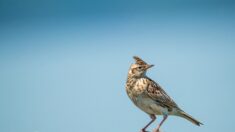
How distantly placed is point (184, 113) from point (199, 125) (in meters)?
0.56

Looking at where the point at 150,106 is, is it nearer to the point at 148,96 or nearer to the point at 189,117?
the point at 148,96

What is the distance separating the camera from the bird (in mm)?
28828

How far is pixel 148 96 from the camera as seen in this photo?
28.9 metres

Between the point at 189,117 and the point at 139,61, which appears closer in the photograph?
the point at 139,61

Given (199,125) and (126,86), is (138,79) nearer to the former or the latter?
(126,86)

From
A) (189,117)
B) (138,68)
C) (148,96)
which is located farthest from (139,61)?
(189,117)

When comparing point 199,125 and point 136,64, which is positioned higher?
point 136,64

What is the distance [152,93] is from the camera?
1141 inches

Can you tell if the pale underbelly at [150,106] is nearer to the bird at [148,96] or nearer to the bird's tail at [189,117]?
the bird at [148,96]

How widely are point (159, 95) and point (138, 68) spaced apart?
0.98 metres

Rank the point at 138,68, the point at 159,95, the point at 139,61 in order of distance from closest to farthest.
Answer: the point at 139,61 < the point at 138,68 < the point at 159,95

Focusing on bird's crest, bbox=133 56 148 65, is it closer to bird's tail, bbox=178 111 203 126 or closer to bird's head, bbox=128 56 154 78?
bird's head, bbox=128 56 154 78

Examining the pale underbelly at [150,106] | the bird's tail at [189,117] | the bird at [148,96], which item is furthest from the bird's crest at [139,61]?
the bird's tail at [189,117]

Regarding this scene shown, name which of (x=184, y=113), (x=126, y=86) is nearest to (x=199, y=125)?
(x=184, y=113)
